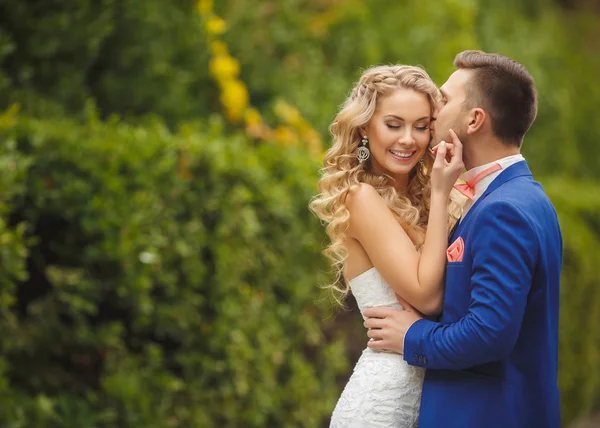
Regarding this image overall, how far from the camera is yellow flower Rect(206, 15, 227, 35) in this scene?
7469 millimetres

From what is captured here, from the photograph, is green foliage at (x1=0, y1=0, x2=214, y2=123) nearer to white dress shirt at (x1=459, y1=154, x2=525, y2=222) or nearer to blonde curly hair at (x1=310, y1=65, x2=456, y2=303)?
blonde curly hair at (x1=310, y1=65, x2=456, y2=303)

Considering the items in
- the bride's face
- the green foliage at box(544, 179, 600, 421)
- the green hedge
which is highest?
the bride's face

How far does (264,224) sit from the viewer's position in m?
5.41

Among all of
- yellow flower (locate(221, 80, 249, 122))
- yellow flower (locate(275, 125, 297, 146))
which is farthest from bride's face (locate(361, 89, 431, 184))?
yellow flower (locate(221, 80, 249, 122))

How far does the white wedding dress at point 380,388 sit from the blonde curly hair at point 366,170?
206 mm

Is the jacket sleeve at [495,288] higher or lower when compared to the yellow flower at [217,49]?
lower

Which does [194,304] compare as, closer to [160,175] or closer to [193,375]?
[193,375]

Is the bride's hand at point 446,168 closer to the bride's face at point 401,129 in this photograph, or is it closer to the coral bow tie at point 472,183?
the coral bow tie at point 472,183

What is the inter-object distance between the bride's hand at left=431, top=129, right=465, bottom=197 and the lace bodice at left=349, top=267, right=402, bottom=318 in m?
0.41

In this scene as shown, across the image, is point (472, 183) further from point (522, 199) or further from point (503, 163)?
point (522, 199)

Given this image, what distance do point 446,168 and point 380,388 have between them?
2.62ft

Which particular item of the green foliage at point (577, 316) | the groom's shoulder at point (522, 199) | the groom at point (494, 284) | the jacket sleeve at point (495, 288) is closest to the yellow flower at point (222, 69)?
the green foliage at point (577, 316)

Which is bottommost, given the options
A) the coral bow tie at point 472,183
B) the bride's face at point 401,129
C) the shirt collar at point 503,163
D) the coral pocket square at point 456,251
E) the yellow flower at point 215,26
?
the coral pocket square at point 456,251

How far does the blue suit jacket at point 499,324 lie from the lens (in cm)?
247
